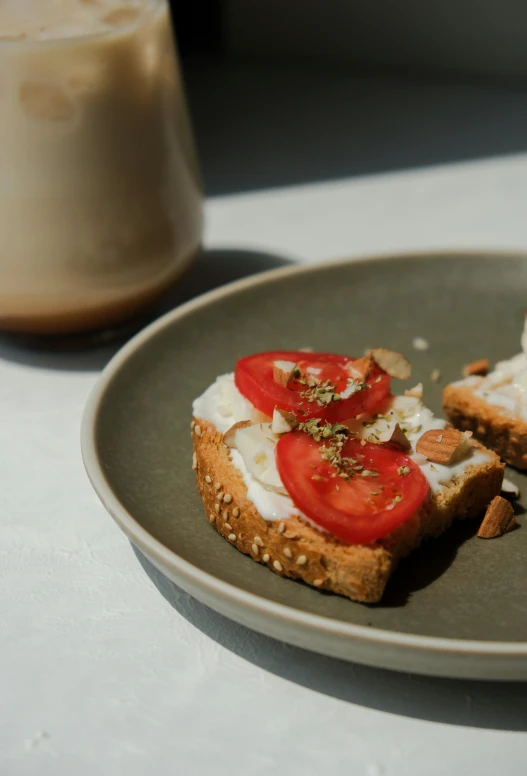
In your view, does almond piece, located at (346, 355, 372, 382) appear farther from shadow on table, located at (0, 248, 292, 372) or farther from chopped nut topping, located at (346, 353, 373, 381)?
shadow on table, located at (0, 248, 292, 372)

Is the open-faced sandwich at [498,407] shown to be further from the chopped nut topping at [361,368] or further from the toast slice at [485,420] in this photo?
the chopped nut topping at [361,368]

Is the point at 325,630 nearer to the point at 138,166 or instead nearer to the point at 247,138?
the point at 138,166

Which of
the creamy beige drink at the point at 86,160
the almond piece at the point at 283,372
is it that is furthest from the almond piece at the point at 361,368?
the creamy beige drink at the point at 86,160

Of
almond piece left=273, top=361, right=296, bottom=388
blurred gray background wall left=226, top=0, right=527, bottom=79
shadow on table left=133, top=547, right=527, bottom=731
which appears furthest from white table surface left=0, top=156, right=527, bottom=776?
blurred gray background wall left=226, top=0, right=527, bottom=79

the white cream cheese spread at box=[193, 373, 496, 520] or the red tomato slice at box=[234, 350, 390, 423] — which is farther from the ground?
the red tomato slice at box=[234, 350, 390, 423]

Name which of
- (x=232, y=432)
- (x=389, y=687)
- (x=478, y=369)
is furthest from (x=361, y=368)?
(x=389, y=687)

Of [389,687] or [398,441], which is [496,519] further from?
[389,687]
